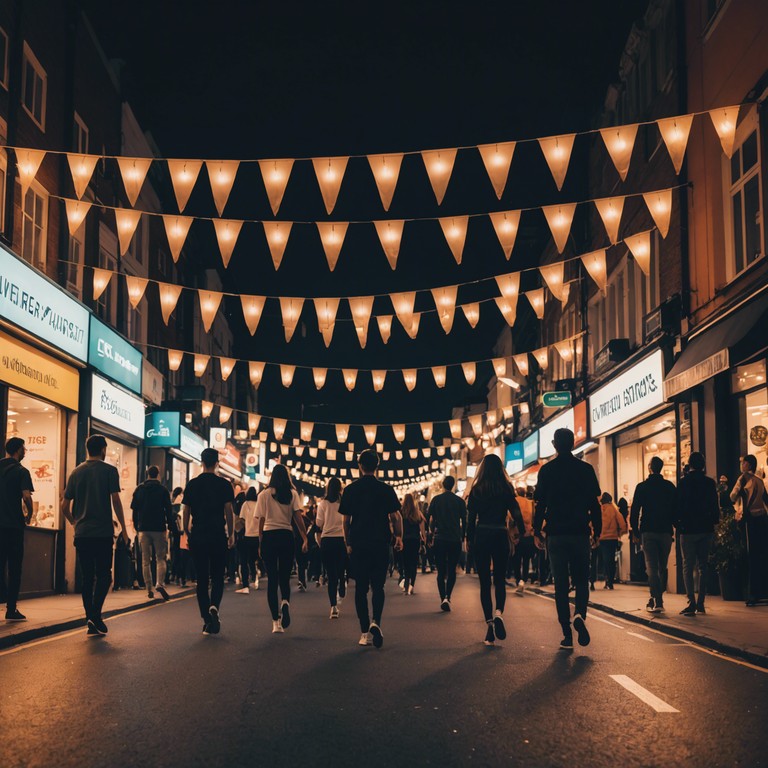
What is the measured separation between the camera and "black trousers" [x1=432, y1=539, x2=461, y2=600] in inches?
587

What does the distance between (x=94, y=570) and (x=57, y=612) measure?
9.41ft

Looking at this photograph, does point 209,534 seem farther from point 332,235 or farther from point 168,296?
point 168,296

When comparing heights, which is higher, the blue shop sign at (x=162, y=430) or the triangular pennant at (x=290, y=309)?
the triangular pennant at (x=290, y=309)

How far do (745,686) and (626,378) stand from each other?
1557 centimetres

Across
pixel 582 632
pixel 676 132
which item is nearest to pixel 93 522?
pixel 582 632

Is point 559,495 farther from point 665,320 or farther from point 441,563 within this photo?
point 665,320

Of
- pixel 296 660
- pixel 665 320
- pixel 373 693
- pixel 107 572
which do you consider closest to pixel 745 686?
pixel 373 693

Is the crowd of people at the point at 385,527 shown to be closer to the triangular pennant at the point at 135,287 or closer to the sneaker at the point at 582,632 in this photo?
the sneaker at the point at 582,632

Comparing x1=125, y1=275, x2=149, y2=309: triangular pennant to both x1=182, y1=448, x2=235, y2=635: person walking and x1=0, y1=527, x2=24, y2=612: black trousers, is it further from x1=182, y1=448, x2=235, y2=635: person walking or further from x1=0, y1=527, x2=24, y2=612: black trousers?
x1=182, y1=448, x2=235, y2=635: person walking

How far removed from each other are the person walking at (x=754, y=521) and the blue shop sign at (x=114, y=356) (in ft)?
38.7

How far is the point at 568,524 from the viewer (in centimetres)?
953

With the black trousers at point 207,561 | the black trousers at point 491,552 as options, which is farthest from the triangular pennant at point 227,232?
the black trousers at point 491,552

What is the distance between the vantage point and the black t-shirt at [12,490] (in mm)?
12086

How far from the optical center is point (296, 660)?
29.0 feet
